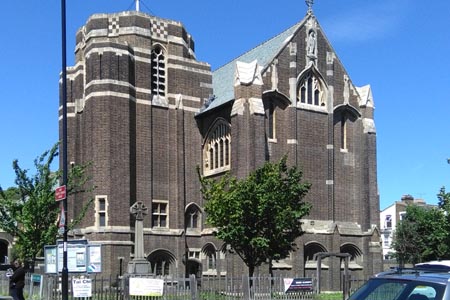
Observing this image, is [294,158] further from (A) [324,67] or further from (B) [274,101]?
(A) [324,67]

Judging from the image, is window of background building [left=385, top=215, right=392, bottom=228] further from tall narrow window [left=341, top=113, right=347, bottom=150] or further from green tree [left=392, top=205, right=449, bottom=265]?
tall narrow window [left=341, top=113, right=347, bottom=150]

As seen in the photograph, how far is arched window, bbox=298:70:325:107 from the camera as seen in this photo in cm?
4191

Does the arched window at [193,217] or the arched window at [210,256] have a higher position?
the arched window at [193,217]

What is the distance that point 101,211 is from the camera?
38656 mm

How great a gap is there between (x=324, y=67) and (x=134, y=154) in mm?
13109

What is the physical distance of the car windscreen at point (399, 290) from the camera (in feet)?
20.0

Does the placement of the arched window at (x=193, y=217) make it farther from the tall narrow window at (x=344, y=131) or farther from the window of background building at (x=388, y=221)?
the window of background building at (x=388, y=221)

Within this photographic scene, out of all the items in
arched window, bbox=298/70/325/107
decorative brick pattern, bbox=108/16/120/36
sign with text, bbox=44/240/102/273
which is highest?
decorative brick pattern, bbox=108/16/120/36

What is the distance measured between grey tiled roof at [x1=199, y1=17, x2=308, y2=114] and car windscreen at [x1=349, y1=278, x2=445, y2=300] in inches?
1324

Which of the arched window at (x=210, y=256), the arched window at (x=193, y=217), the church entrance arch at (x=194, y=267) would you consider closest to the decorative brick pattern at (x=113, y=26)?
the arched window at (x=193, y=217)

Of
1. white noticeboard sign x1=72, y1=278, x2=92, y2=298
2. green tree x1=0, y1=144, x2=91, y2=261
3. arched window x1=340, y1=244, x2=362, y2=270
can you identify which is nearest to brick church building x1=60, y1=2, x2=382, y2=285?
arched window x1=340, y1=244, x2=362, y2=270

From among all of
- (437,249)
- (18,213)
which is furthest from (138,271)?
(437,249)

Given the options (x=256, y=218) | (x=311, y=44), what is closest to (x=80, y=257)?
(x=256, y=218)

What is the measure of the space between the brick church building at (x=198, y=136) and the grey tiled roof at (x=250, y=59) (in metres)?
0.20
